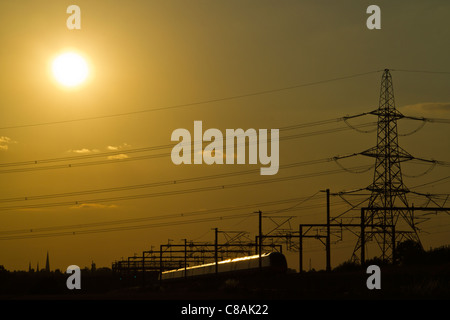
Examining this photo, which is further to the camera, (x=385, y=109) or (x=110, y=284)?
(x=110, y=284)

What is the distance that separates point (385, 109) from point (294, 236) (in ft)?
50.9

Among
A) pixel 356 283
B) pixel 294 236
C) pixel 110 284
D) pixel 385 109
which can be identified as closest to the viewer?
pixel 356 283

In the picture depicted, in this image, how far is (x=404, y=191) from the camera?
6091 centimetres

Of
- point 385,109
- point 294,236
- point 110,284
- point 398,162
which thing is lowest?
point 110,284
